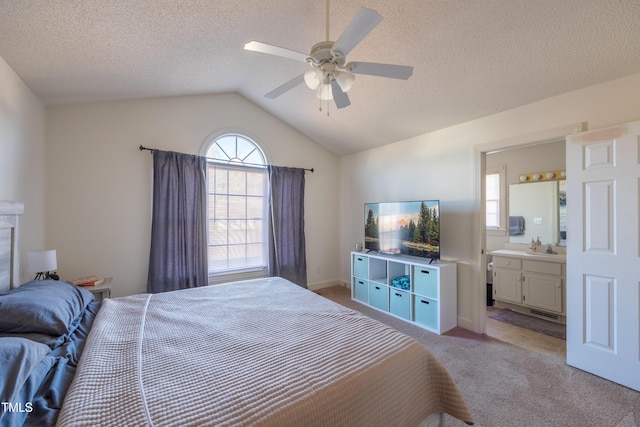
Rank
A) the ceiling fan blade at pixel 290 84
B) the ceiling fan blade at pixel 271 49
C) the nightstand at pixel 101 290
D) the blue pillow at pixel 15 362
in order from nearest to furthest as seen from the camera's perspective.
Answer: the blue pillow at pixel 15 362 < the ceiling fan blade at pixel 271 49 < the ceiling fan blade at pixel 290 84 < the nightstand at pixel 101 290

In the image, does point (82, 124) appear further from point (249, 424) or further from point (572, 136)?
point (572, 136)

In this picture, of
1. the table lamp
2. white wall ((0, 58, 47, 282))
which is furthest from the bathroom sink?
white wall ((0, 58, 47, 282))

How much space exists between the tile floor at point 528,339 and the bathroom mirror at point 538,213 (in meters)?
1.47

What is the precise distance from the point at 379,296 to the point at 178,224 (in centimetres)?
281

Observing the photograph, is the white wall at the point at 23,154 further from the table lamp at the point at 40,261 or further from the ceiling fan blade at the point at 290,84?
the ceiling fan blade at the point at 290,84

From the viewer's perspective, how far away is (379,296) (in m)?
3.62

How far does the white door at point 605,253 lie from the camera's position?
1.96 meters

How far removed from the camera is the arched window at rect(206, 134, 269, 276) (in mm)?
3709

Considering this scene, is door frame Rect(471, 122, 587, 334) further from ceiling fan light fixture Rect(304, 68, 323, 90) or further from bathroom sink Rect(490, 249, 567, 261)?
ceiling fan light fixture Rect(304, 68, 323, 90)

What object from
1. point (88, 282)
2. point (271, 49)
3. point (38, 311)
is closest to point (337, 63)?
point (271, 49)

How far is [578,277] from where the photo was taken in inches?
87.7

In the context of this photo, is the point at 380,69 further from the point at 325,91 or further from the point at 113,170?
the point at 113,170

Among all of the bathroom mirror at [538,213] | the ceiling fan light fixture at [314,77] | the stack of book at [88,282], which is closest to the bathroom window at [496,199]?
the bathroom mirror at [538,213]

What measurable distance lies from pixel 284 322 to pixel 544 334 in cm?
307
